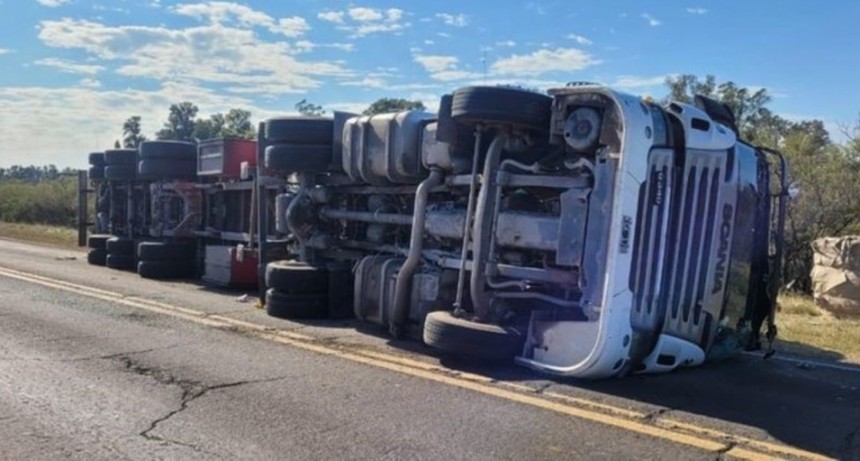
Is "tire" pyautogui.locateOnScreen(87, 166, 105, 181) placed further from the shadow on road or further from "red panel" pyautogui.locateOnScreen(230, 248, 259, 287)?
the shadow on road

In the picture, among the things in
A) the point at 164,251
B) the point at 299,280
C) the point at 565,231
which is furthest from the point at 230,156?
the point at 565,231

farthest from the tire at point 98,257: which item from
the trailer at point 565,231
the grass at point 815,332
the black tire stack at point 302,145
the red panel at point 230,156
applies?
the grass at point 815,332

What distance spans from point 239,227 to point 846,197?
396 inches

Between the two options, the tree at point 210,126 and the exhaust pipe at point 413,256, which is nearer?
the exhaust pipe at point 413,256

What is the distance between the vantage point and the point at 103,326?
304 inches

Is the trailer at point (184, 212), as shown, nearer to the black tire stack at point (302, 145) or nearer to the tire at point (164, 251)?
the tire at point (164, 251)

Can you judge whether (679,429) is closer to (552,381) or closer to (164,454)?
(552,381)

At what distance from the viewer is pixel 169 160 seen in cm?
1324

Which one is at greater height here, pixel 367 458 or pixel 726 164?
pixel 726 164

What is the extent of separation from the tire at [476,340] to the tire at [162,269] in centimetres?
774

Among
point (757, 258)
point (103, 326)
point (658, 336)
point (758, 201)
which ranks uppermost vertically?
point (758, 201)

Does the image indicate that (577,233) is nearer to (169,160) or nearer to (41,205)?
(169,160)

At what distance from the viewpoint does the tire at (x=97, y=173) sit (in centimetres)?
1578

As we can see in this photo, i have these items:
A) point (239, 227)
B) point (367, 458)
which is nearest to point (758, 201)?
point (367, 458)
